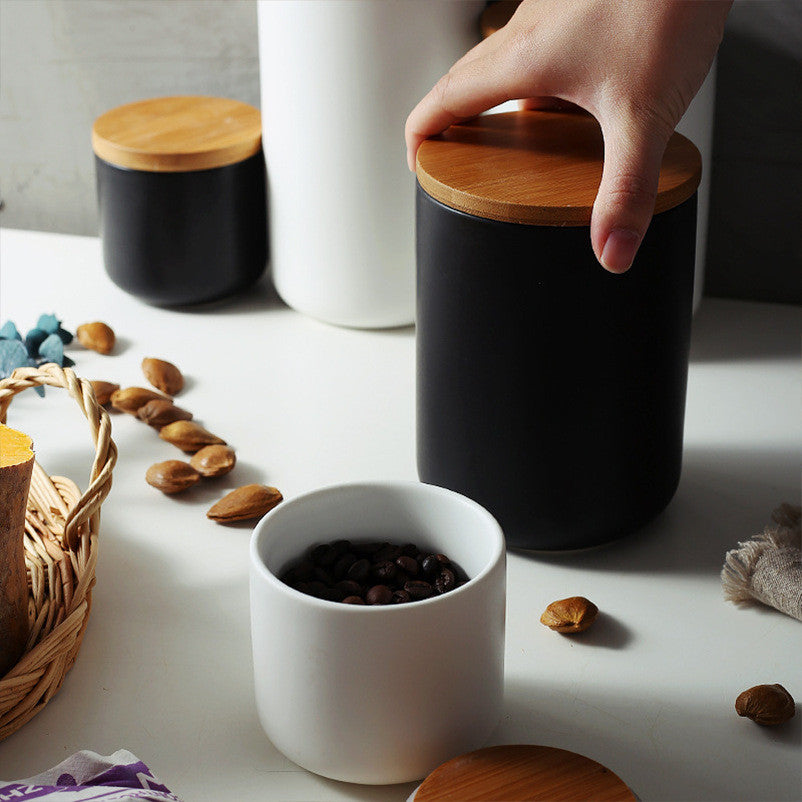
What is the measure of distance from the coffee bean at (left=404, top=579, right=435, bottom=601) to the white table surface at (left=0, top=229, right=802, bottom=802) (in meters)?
0.09

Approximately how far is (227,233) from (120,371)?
0.53 ft

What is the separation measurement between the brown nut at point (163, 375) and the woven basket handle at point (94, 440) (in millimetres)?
210

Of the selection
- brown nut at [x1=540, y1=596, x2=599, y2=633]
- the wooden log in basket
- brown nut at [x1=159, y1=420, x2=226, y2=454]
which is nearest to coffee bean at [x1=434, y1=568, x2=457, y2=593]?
brown nut at [x1=540, y1=596, x2=599, y2=633]

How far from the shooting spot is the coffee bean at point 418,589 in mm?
534

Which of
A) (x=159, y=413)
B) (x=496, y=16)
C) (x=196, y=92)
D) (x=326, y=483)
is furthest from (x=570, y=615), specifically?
(x=196, y=92)

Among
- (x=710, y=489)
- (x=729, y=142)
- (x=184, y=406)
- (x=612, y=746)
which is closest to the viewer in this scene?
(x=612, y=746)

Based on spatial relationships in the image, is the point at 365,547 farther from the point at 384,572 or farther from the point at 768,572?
the point at 768,572

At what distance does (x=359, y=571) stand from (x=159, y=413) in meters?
0.33

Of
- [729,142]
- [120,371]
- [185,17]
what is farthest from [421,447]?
[185,17]

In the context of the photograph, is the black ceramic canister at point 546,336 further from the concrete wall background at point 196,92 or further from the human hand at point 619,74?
the concrete wall background at point 196,92

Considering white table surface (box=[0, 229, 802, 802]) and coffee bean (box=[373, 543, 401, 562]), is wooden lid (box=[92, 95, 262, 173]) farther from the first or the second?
coffee bean (box=[373, 543, 401, 562])

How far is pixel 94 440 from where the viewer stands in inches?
24.7

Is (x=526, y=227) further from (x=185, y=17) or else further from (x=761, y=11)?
(x=185, y=17)

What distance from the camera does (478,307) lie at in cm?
63
